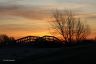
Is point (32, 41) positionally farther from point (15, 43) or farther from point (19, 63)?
point (19, 63)

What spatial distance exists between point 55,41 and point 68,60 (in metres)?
65.6

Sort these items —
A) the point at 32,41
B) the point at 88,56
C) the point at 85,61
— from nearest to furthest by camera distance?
the point at 85,61
the point at 88,56
the point at 32,41

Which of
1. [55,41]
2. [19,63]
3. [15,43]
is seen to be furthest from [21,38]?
[19,63]

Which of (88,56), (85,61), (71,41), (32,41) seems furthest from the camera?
(32,41)

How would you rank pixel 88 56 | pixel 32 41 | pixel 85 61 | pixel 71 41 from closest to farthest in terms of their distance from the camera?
pixel 85 61 → pixel 88 56 → pixel 71 41 → pixel 32 41

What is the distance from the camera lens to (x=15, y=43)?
10544 centimetres

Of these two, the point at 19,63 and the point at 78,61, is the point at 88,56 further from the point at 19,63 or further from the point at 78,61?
the point at 19,63

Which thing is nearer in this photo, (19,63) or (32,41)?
(19,63)

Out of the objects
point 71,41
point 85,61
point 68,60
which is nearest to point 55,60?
point 68,60

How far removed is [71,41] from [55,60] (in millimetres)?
63599

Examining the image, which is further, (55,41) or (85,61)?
(55,41)

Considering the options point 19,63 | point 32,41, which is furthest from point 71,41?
point 19,63

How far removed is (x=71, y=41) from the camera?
99.4m

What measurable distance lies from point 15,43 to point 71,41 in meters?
16.1
